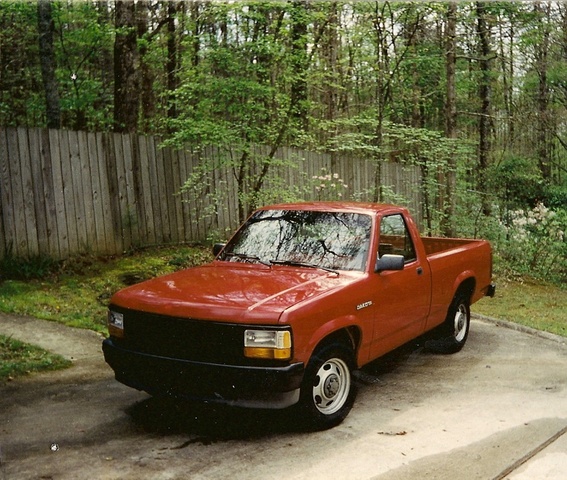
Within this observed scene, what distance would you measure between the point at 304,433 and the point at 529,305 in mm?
7590

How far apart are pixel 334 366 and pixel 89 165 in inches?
262

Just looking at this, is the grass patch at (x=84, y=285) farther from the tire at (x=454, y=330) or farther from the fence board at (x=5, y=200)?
the tire at (x=454, y=330)

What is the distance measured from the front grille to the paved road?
2.08 feet

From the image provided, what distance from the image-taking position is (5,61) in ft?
61.6

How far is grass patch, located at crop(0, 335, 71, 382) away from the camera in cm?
614

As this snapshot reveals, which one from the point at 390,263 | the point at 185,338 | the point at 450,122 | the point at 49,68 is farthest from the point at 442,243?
the point at 49,68

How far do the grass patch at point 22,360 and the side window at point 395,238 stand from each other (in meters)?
3.56

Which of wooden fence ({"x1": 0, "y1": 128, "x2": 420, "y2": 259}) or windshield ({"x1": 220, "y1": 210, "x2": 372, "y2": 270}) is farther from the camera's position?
wooden fence ({"x1": 0, "y1": 128, "x2": 420, "y2": 259})

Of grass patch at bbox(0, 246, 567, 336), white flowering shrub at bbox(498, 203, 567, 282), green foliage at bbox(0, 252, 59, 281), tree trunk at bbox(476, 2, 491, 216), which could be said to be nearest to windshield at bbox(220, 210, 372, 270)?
grass patch at bbox(0, 246, 567, 336)

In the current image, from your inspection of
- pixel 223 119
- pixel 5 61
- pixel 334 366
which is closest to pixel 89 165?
pixel 223 119

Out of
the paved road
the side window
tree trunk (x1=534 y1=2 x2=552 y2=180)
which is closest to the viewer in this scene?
the paved road

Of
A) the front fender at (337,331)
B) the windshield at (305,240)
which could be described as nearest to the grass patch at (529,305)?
the windshield at (305,240)

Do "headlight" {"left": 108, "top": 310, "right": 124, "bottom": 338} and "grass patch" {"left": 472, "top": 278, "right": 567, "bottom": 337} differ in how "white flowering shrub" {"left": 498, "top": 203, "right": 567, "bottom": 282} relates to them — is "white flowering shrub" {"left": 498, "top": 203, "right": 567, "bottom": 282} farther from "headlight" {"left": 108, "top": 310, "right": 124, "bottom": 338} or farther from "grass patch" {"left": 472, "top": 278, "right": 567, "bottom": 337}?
"headlight" {"left": 108, "top": 310, "right": 124, "bottom": 338}

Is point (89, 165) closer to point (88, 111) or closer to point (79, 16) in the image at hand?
point (79, 16)
